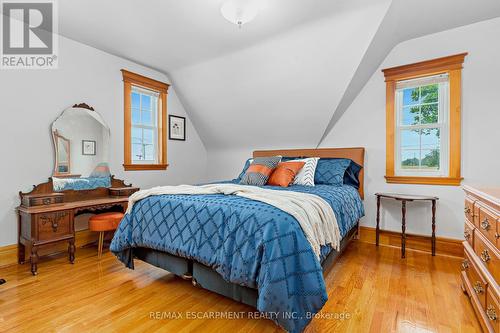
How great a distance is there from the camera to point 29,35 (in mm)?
2645

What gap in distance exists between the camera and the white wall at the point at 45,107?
8.18ft

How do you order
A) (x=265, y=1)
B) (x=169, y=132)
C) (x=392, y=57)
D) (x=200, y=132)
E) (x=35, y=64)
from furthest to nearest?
(x=200, y=132) → (x=169, y=132) → (x=392, y=57) → (x=35, y=64) → (x=265, y=1)

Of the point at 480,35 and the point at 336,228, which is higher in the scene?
the point at 480,35

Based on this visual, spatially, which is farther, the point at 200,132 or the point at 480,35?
the point at 200,132

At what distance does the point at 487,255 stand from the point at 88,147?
12.4 ft

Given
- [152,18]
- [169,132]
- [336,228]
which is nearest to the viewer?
[336,228]

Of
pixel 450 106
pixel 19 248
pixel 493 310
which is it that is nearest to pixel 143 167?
pixel 19 248

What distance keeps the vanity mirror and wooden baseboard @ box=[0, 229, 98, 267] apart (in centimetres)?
57

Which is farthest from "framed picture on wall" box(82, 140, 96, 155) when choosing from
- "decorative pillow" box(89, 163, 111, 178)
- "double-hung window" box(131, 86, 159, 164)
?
"double-hung window" box(131, 86, 159, 164)

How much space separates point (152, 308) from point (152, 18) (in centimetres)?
258

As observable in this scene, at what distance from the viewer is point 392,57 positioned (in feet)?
10.1

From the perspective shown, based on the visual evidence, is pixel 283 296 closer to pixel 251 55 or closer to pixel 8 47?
pixel 251 55

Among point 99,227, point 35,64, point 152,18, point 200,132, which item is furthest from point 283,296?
point 200,132

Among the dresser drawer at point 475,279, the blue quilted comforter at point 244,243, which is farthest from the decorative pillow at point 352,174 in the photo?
the dresser drawer at point 475,279
